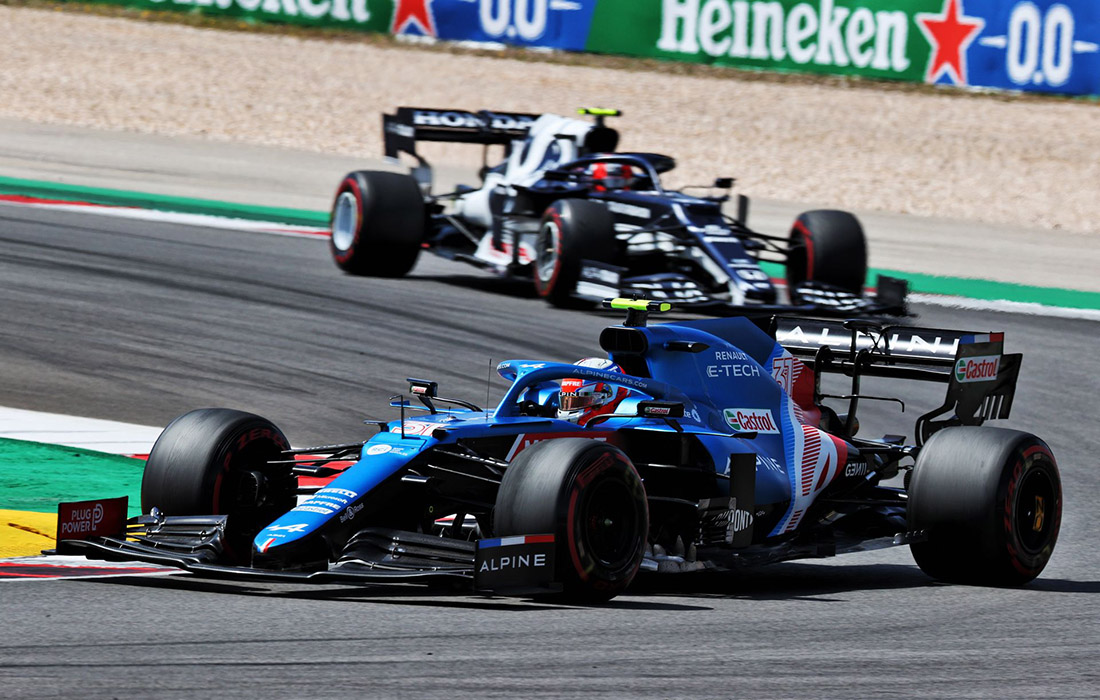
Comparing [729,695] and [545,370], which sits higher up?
[545,370]

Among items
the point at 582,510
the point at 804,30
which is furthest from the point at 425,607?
the point at 804,30

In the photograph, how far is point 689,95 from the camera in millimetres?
36281

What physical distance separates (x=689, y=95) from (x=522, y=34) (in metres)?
3.48

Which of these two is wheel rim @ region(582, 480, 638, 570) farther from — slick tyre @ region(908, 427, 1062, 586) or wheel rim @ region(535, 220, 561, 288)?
wheel rim @ region(535, 220, 561, 288)

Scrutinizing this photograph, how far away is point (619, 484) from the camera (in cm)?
814

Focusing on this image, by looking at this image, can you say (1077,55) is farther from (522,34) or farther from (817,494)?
(817,494)

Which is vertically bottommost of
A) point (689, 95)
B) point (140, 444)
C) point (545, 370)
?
point (140, 444)

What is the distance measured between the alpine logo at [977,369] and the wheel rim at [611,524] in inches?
107

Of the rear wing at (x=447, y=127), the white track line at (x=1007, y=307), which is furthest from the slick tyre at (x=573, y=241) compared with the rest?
the white track line at (x=1007, y=307)

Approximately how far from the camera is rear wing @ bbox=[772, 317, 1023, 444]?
10.3 metres

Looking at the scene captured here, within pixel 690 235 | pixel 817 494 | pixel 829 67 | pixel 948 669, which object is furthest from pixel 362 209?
pixel 829 67

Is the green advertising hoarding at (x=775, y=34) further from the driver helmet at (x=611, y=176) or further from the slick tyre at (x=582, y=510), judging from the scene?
the slick tyre at (x=582, y=510)

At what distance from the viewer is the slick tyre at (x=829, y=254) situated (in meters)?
18.7

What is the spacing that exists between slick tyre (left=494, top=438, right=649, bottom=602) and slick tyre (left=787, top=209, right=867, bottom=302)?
10568mm
